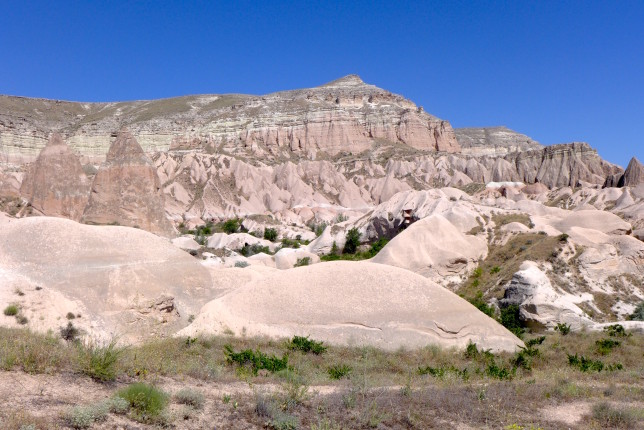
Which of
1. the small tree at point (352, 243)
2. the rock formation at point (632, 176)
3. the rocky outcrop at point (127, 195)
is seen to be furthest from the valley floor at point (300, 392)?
the rock formation at point (632, 176)

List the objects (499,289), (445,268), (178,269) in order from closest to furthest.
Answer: (178,269) → (499,289) → (445,268)

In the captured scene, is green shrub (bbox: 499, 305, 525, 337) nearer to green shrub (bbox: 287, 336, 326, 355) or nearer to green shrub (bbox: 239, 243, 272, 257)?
green shrub (bbox: 287, 336, 326, 355)

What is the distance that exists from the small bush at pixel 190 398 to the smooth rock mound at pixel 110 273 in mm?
6776

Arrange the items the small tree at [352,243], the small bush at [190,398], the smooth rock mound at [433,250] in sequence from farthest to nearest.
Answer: the small tree at [352,243] → the smooth rock mound at [433,250] → the small bush at [190,398]

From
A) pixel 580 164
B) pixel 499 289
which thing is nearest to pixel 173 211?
pixel 499 289

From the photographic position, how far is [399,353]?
39.6 ft

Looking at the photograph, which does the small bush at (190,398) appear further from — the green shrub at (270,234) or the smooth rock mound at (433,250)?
the green shrub at (270,234)

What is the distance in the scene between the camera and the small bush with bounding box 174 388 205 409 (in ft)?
19.4

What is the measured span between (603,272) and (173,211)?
49.0 meters

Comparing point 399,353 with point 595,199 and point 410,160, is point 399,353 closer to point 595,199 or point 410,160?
point 595,199

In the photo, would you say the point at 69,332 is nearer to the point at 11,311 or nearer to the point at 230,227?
the point at 11,311

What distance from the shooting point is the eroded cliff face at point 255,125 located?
82.2 metres

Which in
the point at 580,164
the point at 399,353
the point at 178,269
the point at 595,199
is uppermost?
the point at 580,164

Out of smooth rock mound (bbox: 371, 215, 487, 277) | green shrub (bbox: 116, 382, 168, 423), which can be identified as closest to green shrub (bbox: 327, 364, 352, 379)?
green shrub (bbox: 116, 382, 168, 423)
